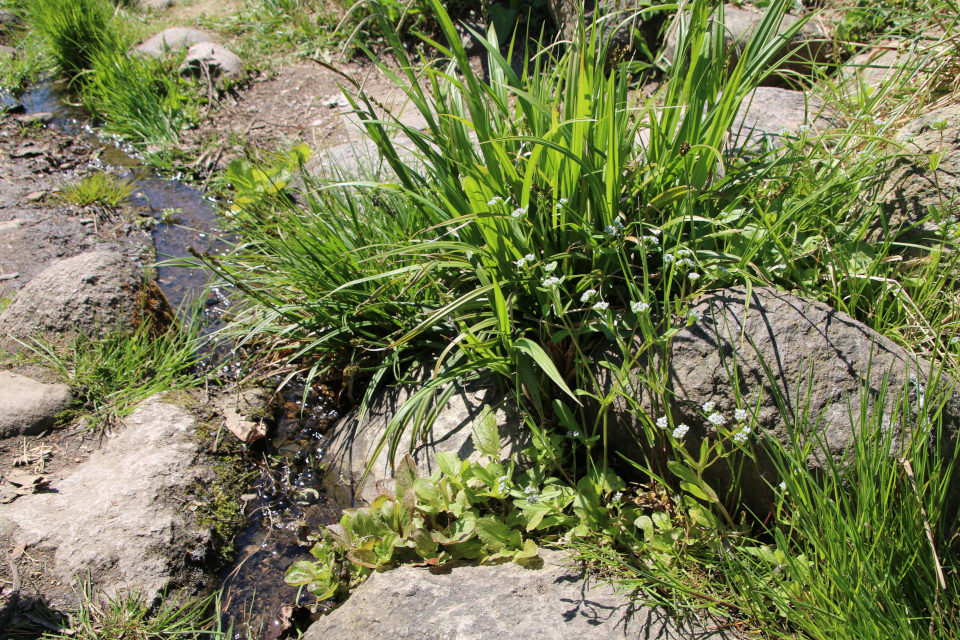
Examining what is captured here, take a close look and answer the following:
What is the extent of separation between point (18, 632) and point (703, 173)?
9.03 ft

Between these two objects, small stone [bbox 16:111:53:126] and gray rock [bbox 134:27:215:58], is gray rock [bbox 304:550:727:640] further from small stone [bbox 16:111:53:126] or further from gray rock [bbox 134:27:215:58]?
gray rock [bbox 134:27:215:58]

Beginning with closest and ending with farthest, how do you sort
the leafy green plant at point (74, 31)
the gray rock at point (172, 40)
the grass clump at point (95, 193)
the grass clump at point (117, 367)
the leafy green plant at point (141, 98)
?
the grass clump at point (117, 367), the grass clump at point (95, 193), the leafy green plant at point (141, 98), the leafy green plant at point (74, 31), the gray rock at point (172, 40)

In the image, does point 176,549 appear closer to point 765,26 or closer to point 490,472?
point 490,472

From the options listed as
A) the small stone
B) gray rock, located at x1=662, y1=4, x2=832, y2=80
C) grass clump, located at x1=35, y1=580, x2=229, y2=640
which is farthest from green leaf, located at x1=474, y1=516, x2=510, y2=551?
the small stone

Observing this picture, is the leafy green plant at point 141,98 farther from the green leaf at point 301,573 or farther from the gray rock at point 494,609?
the gray rock at point 494,609

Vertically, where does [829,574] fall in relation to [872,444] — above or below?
below

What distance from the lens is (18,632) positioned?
6.12 ft

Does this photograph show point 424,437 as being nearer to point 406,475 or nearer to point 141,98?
point 406,475

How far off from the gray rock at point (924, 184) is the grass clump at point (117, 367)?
316 centimetres

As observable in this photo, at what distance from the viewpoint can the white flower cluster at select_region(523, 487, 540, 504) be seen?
1.87 m

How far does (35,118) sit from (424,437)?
5.10 m

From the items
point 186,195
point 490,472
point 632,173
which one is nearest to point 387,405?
point 490,472

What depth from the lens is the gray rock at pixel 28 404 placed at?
250cm

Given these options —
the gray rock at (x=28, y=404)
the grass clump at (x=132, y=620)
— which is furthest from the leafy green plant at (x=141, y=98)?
the grass clump at (x=132, y=620)
